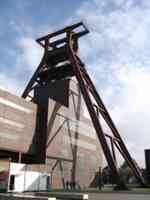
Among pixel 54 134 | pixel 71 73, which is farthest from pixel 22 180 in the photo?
pixel 71 73

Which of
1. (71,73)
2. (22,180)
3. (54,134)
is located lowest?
(22,180)

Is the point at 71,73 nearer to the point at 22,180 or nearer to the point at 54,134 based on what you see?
the point at 54,134

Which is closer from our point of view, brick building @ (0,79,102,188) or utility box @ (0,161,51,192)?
utility box @ (0,161,51,192)

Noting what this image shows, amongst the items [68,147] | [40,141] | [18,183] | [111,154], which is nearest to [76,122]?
[68,147]

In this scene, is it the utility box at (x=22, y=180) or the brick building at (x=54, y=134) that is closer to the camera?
the utility box at (x=22, y=180)

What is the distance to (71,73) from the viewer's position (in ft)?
220

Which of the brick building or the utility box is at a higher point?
the brick building

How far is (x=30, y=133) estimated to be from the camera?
174ft

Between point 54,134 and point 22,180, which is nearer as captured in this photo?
point 22,180

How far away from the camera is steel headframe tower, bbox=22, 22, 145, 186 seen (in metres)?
56.5

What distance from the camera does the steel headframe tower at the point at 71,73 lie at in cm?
5653

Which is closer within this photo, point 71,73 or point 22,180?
point 22,180

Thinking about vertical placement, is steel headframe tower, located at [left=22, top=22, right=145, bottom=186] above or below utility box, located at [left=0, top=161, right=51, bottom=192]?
above

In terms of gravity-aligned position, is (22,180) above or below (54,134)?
below
